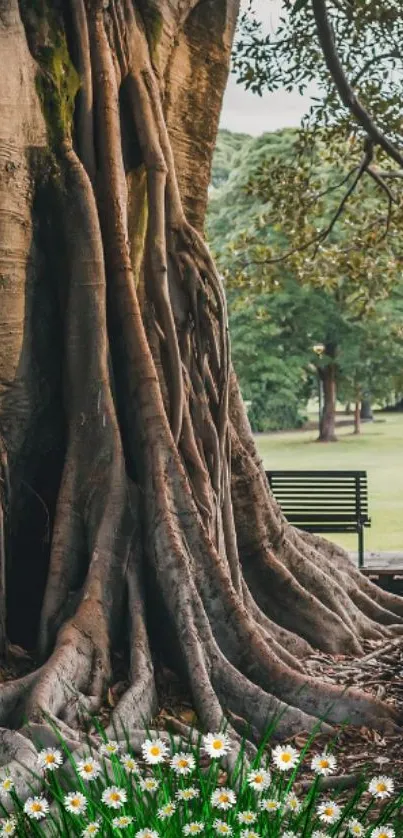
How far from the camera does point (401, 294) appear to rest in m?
37.5

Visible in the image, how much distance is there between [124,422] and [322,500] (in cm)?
722

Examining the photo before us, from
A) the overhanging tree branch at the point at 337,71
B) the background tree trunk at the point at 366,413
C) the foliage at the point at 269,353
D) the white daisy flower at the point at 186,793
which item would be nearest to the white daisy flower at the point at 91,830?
the white daisy flower at the point at 186,793

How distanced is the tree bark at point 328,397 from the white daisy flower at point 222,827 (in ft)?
117

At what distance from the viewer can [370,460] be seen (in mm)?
37906

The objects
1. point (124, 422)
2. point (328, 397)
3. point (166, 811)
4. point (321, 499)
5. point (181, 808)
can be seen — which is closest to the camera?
point (166, 811)

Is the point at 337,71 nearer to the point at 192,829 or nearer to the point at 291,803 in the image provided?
the point at 291,803

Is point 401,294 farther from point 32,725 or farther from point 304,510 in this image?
Answer: point 32,725

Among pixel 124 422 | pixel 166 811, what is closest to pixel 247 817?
pixel 166 811

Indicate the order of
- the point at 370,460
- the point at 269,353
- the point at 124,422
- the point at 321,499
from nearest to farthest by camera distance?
1. the point at 124,422
2. the point at 321,499
3. the point at 370,460
4. the point at 269,353

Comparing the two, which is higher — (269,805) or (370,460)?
(269,805)

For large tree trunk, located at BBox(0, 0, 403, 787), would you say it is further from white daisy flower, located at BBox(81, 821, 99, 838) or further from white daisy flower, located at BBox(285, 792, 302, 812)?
white daisy flower, located at BBox(81, 821, 99, 838)

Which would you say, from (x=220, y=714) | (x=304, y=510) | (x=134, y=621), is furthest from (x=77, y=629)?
(x=304, y=510)

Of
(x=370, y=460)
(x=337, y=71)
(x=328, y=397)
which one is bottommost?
(x=370, y=460)

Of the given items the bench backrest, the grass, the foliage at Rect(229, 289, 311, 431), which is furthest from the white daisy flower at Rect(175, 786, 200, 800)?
the foliage at Rect(229, 289, 311, 431)
